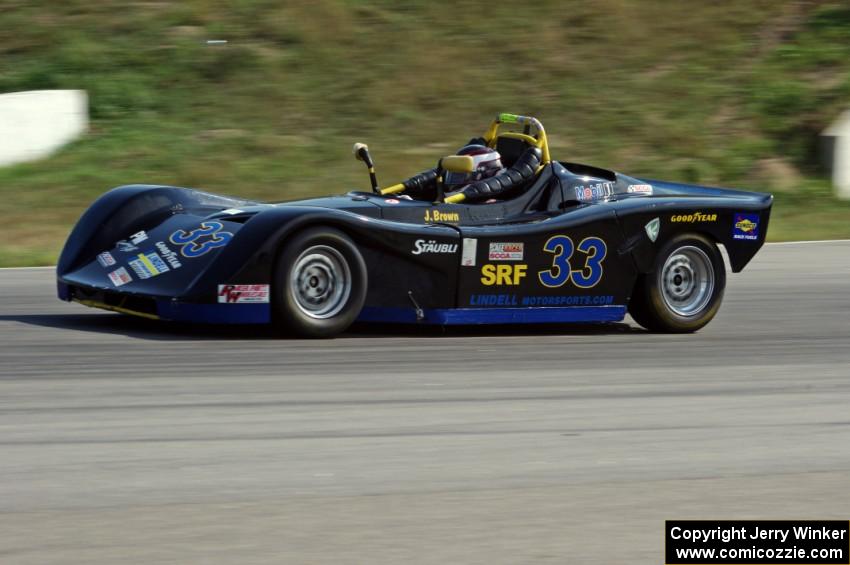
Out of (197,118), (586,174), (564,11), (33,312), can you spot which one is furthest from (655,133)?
(33,312)

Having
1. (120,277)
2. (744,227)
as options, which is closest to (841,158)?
(744,227)

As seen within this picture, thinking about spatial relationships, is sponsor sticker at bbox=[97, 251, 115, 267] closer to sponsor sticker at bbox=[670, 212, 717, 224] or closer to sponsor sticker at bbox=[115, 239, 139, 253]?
sponsor sticker at bbox=[115, 239, 139, 253]

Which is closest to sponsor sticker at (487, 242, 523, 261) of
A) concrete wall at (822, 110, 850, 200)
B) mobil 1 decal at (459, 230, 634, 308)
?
mobil 1 decal at (459, 230, 634, 308)

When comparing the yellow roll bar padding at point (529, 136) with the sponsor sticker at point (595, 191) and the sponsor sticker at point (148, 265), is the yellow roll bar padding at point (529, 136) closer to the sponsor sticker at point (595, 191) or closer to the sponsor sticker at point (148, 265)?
the sponsor sticker at point (595, 191)

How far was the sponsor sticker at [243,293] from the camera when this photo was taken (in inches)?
295

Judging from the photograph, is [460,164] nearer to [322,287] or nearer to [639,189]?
[322,287]

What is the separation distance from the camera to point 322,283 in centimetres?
777

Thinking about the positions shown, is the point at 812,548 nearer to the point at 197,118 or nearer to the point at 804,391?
the point at 804,391

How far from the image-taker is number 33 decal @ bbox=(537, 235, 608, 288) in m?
8.39

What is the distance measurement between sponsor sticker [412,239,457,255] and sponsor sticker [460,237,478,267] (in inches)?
2.6

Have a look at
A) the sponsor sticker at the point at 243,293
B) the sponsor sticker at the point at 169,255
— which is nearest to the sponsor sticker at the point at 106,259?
the sponsor sticker at the point at 169,255

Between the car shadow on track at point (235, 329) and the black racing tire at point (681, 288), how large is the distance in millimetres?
259

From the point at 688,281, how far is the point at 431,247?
6.38 feet

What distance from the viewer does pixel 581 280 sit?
8492mm
